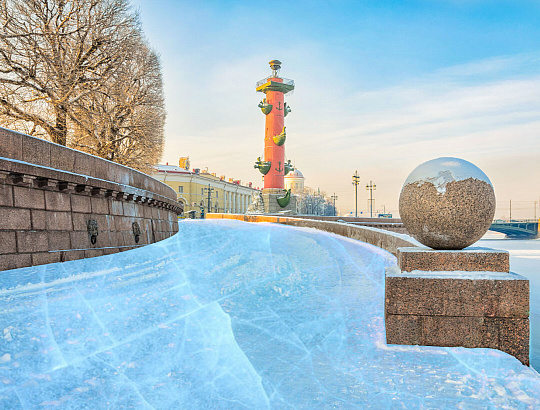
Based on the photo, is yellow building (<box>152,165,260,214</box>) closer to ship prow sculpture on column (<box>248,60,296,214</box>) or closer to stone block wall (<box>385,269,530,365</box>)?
ship prow sculpture on column (<box>248,60,296,214</box>)

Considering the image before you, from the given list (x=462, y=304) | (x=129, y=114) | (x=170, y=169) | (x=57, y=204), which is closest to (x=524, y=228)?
(x=170, y=169)

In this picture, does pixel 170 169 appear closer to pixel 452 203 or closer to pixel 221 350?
pixel 221 350

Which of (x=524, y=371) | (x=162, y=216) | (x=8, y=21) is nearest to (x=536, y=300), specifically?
(x=524, y=371)

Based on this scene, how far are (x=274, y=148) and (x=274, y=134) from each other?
1498 mm

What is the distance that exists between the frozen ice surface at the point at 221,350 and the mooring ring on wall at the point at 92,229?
1.60 meters

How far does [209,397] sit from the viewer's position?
3.81 meters

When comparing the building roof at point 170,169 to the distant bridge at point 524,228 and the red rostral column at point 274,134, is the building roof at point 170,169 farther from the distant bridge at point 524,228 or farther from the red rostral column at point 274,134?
the distant bridge at point 524,228

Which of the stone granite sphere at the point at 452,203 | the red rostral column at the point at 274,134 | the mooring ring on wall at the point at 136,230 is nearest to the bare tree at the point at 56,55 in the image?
the mooring ring on wall at the point at 136,230

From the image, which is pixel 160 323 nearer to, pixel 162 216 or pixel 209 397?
pixel 209 397

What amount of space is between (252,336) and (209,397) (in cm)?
149

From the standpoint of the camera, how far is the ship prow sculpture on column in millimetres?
44500

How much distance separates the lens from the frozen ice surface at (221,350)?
12.5 ft

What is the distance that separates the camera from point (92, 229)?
9.59m

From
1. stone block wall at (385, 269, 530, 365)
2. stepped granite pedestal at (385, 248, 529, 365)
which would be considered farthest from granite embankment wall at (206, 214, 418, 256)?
stone block wall at (385, 269, 530, 365)
